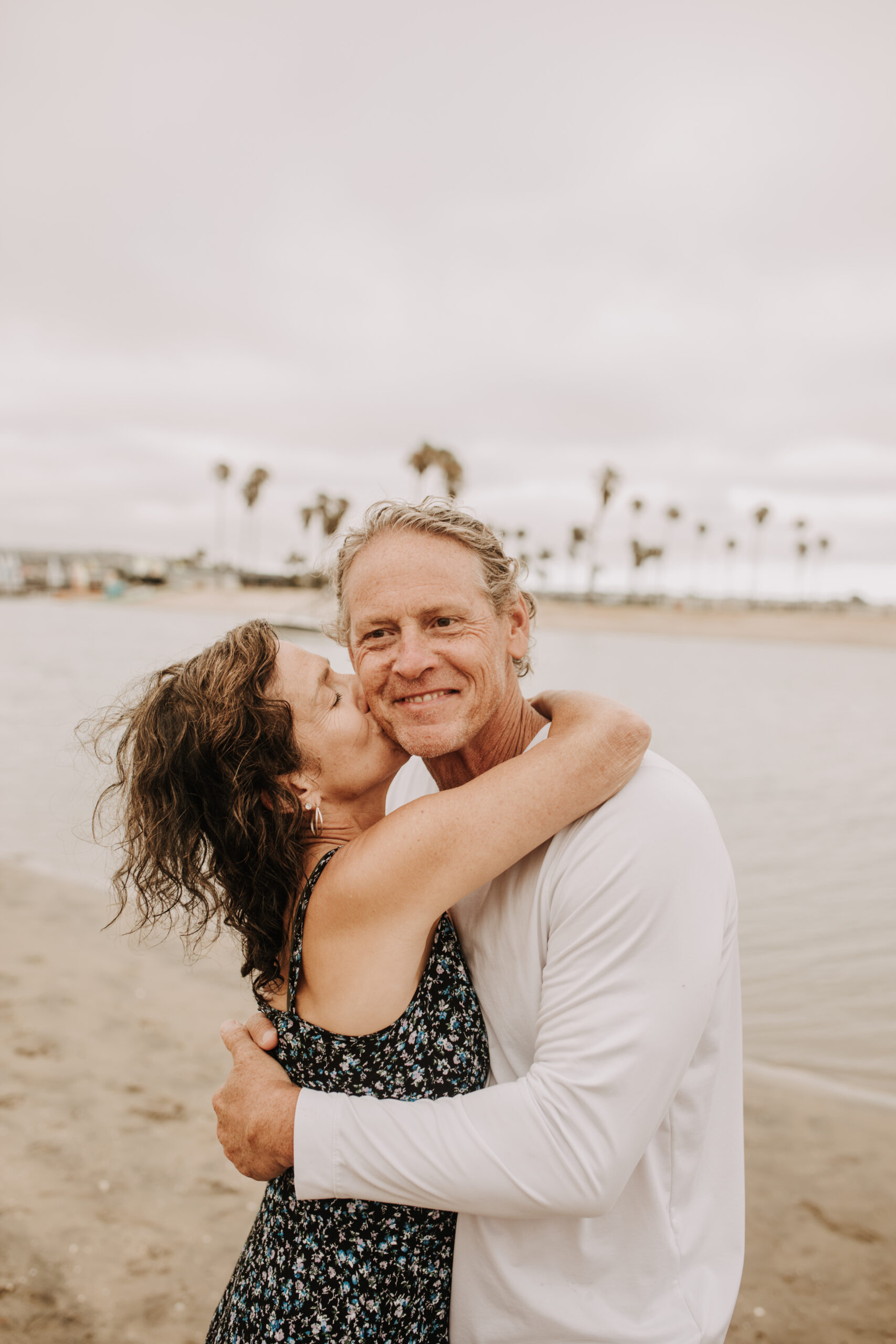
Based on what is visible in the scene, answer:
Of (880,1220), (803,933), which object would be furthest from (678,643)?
(880,1220)

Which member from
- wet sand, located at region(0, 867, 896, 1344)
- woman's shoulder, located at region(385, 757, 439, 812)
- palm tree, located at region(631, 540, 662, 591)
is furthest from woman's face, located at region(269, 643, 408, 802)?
palm tree, located at region(631, 540, 662, 591)

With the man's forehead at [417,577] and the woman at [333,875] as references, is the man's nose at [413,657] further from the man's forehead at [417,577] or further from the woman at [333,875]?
the woman at [333,875]

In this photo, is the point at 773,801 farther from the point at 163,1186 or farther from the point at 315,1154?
the point at 315,1154

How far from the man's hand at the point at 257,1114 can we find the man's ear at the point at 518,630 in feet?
4.19

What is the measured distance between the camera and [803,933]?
355 inches

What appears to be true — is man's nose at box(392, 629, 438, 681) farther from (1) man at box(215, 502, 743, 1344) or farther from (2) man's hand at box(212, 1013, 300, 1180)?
(2) man's hand at box(212, 1013, 300, 1180)

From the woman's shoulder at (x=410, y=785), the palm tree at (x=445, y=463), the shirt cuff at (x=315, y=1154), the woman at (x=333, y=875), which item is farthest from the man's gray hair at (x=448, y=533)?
the palm tree at (x=445, y=463)

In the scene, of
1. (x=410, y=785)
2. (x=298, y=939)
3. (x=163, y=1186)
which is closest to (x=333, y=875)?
(x=298, y=939)

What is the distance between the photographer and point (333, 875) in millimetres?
2109

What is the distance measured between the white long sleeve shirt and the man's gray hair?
70 centimetres

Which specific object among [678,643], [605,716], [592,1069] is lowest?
[678,643]

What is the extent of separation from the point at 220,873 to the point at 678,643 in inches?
2583

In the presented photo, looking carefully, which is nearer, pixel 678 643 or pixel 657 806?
pixel 657 806

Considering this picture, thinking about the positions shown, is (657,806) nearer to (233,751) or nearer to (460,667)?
(460,667)
